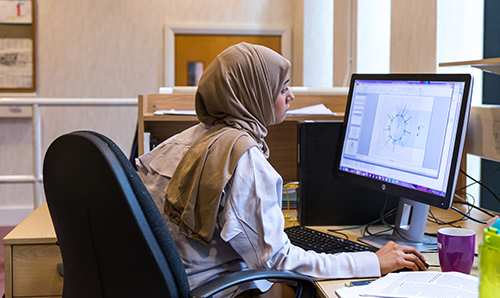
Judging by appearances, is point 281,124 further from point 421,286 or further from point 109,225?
point 109,225

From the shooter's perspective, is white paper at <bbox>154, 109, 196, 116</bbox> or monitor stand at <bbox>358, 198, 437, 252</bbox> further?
→ white paper at <bbox>154, 109, 196, 116</bbox>

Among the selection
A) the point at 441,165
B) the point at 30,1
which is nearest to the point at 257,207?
the point at 441,165

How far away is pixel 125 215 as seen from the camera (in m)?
0.90

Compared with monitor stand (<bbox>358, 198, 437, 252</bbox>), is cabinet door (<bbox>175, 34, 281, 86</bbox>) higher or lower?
higher

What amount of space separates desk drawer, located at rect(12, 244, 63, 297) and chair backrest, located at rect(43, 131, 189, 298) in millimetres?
600

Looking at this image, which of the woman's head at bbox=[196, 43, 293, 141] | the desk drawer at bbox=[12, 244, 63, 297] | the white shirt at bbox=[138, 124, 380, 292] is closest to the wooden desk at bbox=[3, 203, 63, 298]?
the desk drawer at bbox=[12, 244, 63, 297]

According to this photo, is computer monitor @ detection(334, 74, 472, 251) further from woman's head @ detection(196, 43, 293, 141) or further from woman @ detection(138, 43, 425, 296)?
woman's head @ detection(196, 43, 293, 141)

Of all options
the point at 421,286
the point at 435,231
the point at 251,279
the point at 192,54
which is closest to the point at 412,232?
the point at 435,231

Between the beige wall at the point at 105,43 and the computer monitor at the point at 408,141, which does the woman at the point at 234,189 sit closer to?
the computer monitor at the point at 408,141

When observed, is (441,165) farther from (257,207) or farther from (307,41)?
(307,41)

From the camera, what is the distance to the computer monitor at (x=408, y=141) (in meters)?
1.26

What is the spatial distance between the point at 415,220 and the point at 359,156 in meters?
0.24

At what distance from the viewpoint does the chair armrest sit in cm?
100

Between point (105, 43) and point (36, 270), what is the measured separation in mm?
3403
